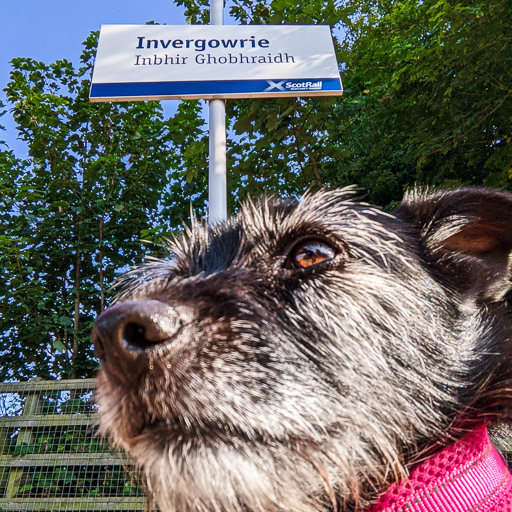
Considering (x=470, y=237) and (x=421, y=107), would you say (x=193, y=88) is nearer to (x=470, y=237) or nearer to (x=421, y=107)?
(x=470, y=237)

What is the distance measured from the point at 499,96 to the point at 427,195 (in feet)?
17.4

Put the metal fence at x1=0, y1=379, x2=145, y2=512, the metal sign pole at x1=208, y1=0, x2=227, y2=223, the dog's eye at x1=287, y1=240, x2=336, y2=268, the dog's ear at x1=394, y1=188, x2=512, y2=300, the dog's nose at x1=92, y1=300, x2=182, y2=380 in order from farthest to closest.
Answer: the metal fence at x1=0, y1=379, x2=145, y2=512 → the metal sign pole at x1=208, y1=0, x2=227, y2=223 → the dog's ear at x1=394, y1=188, x2=512, y2=300 → the dog's eye at x1=287, y1=240, x2=336, y2=268 → the dog's nose at x1=92, y1=300, x2=182, y2=380

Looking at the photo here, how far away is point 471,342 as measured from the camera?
1731mm

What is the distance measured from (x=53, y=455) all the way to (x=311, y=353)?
479 centimetres

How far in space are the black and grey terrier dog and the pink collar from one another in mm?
49

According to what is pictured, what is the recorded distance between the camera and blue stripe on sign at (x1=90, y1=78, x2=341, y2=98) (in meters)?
4.13

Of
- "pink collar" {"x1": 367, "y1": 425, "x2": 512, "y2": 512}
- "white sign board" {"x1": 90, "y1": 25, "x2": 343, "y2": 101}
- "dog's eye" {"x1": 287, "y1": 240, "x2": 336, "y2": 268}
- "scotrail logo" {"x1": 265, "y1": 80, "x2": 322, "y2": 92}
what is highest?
"white sign board" {"x1": 90, "y1": 25, "x2": 343, "y2": 101}

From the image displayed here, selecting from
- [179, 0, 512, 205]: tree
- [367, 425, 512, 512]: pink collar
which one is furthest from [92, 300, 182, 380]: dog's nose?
[179, 0, 512, 205]: tree

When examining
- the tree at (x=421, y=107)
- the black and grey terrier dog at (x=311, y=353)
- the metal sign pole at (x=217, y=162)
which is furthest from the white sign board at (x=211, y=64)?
the black and grey terrier dog at (x=311, y=353)

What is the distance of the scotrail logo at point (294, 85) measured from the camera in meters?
4.15

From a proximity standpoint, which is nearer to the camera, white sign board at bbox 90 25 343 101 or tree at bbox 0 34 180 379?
white sign board at bbox 90 25 343 101

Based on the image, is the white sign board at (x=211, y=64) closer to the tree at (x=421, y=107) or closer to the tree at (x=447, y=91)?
the tree at (x=421, y=107)

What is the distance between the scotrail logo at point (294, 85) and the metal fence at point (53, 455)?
11.8 feet

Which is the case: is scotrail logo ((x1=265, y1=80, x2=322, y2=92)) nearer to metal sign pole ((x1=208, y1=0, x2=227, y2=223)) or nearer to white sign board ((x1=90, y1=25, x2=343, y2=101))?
white sign board ((x1=90, y1=25, x2=343, y2=101))
